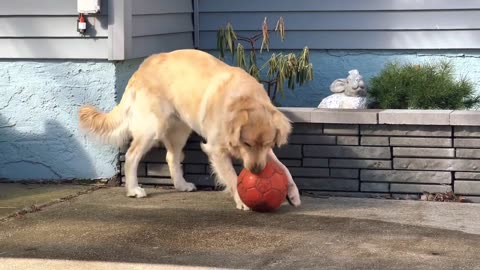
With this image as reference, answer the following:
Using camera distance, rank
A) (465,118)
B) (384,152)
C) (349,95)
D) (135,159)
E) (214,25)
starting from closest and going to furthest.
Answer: (465,118) < (384,152) < (135,159) < (349,95) < (214,25)

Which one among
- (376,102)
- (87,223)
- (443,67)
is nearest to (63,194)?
(87,223)

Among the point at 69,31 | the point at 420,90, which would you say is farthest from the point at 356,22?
the point at 69,31

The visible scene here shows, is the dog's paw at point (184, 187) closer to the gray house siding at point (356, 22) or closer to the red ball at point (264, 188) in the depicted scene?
the red ball at point (264, 188)

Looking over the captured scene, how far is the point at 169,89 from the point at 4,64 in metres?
1.73

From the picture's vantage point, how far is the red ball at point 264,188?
6.31 meters

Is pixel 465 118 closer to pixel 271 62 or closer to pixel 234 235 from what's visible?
pixel 271 62

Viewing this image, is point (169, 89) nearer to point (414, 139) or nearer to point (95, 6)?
point (95, 6)

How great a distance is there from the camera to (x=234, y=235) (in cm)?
581

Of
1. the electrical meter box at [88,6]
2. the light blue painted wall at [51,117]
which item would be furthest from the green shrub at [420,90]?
the electrical meter box at [88,6]

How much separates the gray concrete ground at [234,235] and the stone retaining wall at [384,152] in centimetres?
21

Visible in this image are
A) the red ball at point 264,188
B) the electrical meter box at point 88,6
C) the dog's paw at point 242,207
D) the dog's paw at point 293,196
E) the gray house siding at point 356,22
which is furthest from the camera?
the gray house siding at point 356,22

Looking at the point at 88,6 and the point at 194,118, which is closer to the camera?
the point at 194,118

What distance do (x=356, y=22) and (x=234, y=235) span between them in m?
3.56

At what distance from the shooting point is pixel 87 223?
6238 mm
